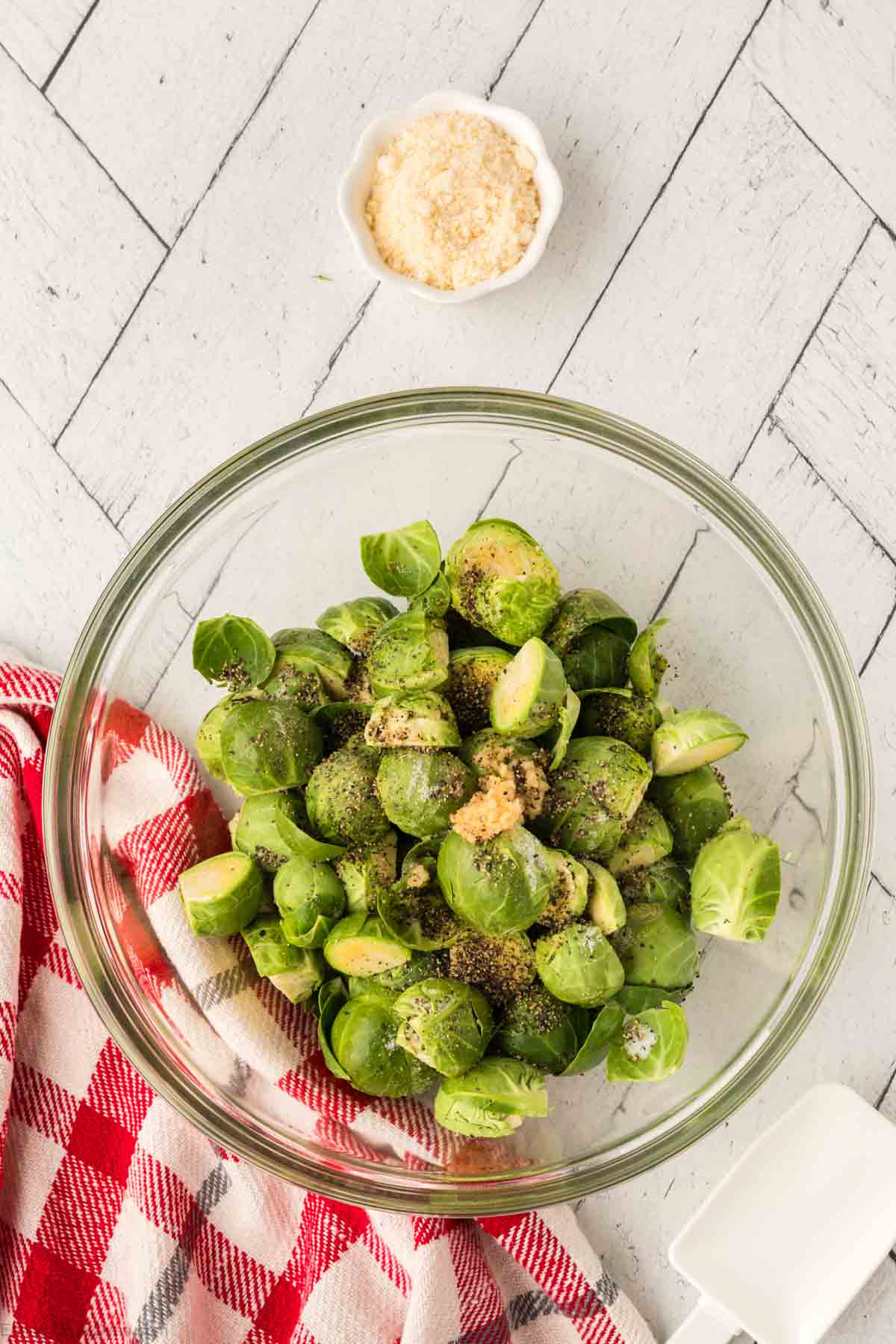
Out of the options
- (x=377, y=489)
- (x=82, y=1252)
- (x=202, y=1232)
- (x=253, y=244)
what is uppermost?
(x=253, y=244)

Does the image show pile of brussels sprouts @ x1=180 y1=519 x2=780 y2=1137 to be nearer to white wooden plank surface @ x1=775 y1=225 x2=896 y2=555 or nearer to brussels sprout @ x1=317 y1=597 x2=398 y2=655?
brussels sprout @ x1=317 y1=597 x2=398 y2=655

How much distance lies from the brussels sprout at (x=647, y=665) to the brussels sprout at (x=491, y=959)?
32 cm

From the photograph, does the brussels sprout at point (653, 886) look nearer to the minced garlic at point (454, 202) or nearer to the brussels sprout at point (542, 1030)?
the brussels sprout at point (542, 1030)

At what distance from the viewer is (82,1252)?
5.12 feet

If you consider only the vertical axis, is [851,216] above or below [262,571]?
above

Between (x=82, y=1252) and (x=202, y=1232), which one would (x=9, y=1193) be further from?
(x=202, y=1232)

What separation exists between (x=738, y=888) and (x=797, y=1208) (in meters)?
0.56

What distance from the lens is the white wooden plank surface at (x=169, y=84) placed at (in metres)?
1.62

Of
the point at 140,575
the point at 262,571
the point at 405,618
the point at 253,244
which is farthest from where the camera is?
the point at 253,244

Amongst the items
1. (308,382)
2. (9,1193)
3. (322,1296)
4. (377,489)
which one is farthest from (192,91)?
(322,1296)

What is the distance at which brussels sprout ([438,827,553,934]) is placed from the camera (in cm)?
118

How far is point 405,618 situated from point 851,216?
0.89m

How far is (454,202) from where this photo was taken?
154 cm

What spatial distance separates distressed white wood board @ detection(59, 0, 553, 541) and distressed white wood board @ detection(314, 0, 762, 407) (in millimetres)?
43
